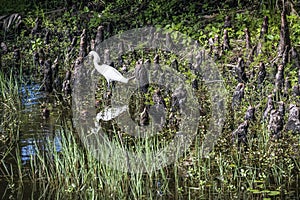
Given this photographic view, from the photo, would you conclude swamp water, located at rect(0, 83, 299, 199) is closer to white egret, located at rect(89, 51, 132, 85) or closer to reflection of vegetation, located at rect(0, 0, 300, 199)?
reflection of vegetation, located at rect(0, 0, 300, 199)

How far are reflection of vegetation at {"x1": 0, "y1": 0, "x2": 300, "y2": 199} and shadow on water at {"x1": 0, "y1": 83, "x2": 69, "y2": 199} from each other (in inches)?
2.0

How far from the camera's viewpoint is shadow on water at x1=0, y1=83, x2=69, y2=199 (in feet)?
12.9

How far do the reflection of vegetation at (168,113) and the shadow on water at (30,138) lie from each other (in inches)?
2.0

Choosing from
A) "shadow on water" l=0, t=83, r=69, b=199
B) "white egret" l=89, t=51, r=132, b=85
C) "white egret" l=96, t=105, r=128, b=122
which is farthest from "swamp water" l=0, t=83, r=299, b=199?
"white egret" l=89, t=51, r=132, b=85

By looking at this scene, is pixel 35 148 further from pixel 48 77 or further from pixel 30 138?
pixel 48 77

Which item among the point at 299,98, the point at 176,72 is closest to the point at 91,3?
the point at 176,72

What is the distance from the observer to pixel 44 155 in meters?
4.45

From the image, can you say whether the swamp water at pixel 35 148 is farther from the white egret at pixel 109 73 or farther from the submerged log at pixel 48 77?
the white egret at pixel 109 73

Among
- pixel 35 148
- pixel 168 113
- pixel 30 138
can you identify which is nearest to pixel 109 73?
pixel 168 113

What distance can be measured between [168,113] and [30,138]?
1170mm

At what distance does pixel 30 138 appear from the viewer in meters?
4.93

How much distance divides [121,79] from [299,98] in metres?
1.60

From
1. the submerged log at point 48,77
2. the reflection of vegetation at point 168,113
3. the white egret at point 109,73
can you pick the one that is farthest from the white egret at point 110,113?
the submerged log at point 48,77

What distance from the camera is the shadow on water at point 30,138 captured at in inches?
155
